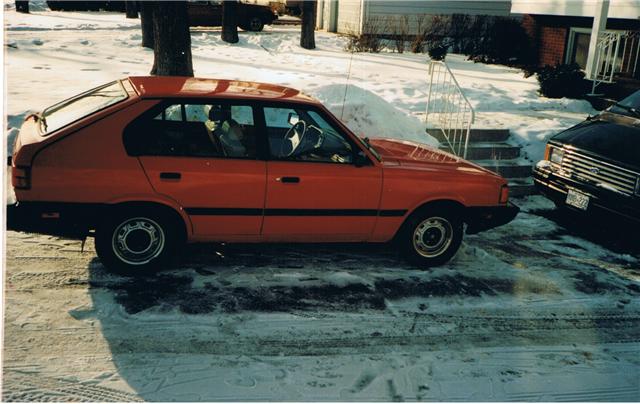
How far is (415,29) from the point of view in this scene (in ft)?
73.9

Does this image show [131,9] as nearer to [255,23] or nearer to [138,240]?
[255,23]

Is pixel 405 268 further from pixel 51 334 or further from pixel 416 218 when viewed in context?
pixel 51 334

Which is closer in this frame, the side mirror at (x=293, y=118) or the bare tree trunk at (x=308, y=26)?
the side mirror at (x=293, y=118)

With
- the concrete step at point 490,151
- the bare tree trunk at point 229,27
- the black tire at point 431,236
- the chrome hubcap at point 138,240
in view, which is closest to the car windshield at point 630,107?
the concrete step at point 490,151

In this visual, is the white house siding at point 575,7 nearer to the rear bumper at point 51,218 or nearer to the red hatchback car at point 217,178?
the red hatchback car at point 217,178

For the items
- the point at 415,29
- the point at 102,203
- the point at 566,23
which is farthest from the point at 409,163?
the point at 415,29

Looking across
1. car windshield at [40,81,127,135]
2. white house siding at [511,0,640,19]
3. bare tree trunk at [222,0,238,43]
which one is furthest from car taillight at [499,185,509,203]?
bare tree trunk at [222,0,238,43]

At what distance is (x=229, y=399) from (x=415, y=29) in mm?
20678

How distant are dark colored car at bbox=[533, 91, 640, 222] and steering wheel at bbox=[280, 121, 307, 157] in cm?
352

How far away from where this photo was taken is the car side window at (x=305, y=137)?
17.8 ft

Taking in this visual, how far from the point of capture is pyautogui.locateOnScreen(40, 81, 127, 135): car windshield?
5156 mm

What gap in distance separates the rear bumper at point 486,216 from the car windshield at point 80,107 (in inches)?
134

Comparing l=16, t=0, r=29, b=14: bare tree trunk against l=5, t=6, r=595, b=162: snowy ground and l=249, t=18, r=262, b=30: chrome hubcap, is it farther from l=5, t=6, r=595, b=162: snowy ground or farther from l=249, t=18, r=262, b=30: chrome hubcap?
l=249, t=18, r=262, b=30: chrome hubcap

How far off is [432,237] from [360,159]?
1099mm
